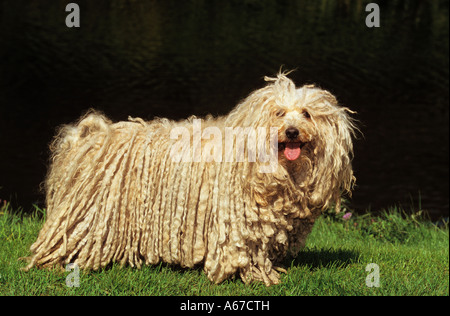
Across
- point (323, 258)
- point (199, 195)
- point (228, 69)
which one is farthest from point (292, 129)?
point (228, 69)

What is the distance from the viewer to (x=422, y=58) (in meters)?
19.8

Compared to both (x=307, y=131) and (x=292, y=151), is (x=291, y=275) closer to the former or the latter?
(x=292, y=151)

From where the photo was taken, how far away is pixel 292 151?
429cm

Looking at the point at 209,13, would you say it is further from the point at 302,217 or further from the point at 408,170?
the point at 302,217

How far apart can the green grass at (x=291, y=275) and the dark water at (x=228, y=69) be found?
2.20 metres

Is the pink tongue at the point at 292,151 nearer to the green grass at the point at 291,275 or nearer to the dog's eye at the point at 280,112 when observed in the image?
the dog's eye at the point at 280,112

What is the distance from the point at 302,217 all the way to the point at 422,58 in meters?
16.4

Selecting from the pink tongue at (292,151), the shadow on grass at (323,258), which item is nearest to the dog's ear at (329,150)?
the pink tongue at (292,151)

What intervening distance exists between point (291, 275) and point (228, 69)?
12.6m

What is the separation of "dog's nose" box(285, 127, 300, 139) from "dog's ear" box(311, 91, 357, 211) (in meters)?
0.23

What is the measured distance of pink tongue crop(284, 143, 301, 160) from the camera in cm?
429

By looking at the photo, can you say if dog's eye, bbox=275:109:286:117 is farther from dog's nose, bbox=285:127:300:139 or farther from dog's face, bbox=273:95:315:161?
dog's nose, bbox=285:127:300:139

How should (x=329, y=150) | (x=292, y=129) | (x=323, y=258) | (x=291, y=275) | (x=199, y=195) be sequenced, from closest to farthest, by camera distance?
(x=292, y=129)
(x=329, y=150)
(x=199, y=195)
(x=291, y=275)
(x=323, y=258)

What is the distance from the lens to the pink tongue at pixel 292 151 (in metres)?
4.29
